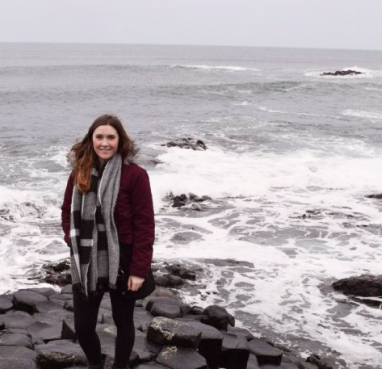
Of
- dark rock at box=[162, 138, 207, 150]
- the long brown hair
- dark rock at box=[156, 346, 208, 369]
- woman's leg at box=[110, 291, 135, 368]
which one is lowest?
dark rock at box=[156, 346, 208, 369]

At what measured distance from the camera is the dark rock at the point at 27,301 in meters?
6.51

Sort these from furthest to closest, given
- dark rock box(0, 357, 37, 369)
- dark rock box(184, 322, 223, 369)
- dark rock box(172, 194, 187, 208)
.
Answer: dark rock box(172, 194, 187, 208) → dark rock box(184, 322, 223, 369) → dark rock box(0, 357, 37, 369)

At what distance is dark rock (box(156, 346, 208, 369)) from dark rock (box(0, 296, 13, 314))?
2484 millimetres

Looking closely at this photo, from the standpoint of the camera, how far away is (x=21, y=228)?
36.4 feet

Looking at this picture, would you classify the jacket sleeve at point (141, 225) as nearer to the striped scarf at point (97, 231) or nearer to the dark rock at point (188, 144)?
the striped scarf at point (97, 231)

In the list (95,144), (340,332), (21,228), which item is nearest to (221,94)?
(21,228)

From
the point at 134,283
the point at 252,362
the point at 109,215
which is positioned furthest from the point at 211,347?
the point at 109,215

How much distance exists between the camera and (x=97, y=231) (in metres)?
3.47

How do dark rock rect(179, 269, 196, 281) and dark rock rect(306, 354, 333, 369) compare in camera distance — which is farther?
dark rock rect(179, 269, 196, 281)

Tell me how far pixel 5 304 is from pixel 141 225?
12.8 feet

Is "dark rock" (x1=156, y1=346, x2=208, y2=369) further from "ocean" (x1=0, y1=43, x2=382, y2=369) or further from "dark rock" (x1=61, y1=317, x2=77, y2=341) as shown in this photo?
"ocean" (x1=0, y1=43, x2=382, y2=369)

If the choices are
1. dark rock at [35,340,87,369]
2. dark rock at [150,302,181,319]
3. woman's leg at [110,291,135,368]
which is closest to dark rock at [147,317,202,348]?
dark rock at [35,340,87,369]

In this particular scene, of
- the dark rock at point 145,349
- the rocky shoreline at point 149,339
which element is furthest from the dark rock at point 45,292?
the dark rock at point 145,349

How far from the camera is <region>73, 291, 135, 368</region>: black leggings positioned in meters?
3.69
